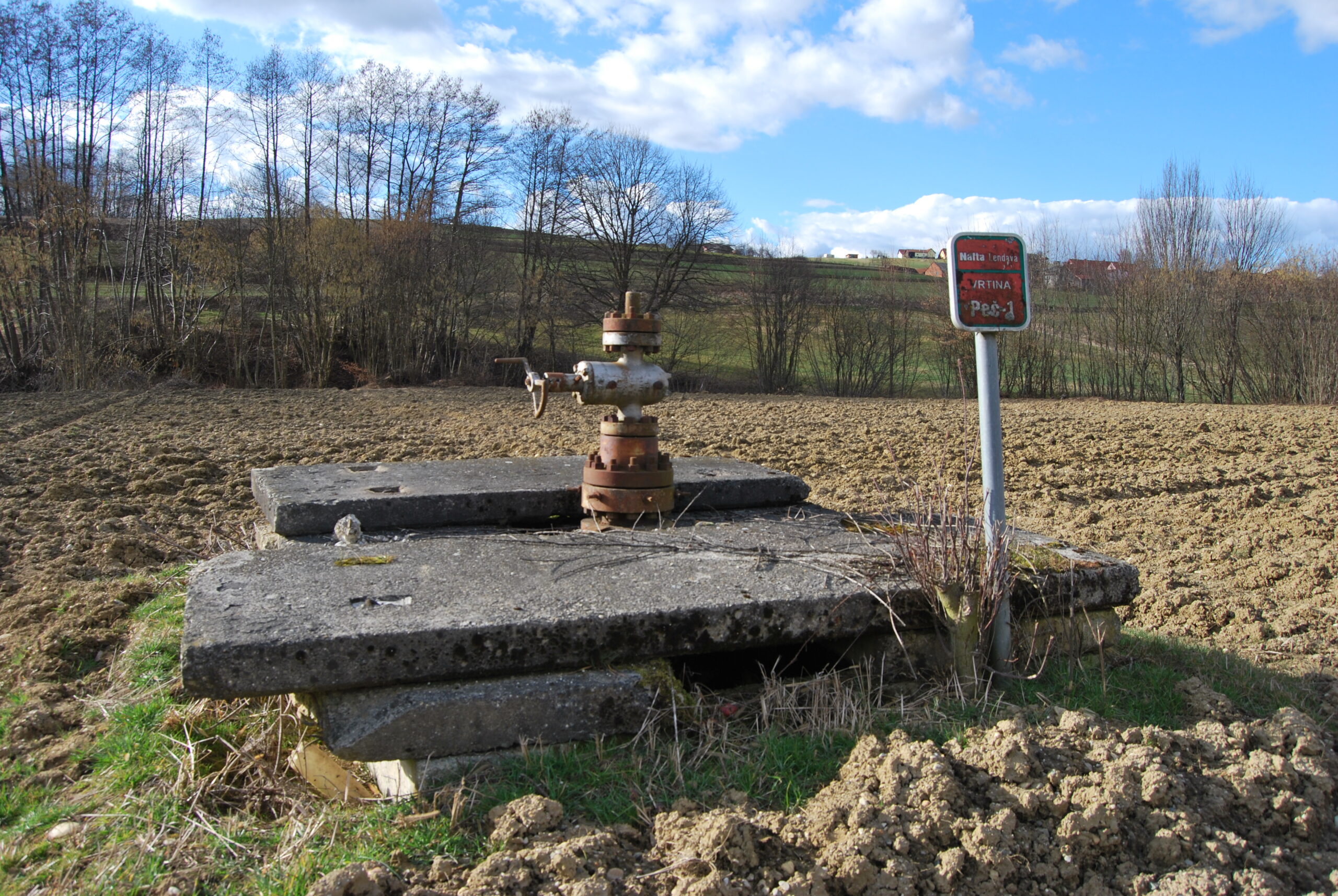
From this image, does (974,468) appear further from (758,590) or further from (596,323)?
(596,323)

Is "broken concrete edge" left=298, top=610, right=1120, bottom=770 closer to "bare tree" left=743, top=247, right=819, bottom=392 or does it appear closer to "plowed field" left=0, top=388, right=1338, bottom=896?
"plowed field" left=0, top=388, right=1338, bottom=896

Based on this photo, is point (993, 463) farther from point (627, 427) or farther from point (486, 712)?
point (486, 712)

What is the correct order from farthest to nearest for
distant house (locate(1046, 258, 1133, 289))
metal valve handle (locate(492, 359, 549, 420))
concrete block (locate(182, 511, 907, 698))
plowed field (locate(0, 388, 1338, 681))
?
distant house (locate(1046, 258, 1133, 289)) → plowed field (locate(0, 388, 1338, 681)) → metal valve handle (locate(492, 359, 549, 420)) → concrete block (locate(182, 511, 907, 698))

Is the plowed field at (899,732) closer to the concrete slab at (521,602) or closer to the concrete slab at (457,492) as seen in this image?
the concrete slab at (521,602)

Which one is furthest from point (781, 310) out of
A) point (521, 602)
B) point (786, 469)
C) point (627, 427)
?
point (521, 602)

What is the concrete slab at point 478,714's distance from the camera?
7.86ft

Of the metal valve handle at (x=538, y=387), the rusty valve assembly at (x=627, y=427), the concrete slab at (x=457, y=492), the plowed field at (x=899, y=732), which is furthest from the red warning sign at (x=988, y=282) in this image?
the metal valve handle at (x=538, y=387)

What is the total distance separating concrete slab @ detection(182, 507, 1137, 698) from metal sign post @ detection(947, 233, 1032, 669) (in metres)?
0.33

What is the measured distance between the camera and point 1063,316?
73.9 ft

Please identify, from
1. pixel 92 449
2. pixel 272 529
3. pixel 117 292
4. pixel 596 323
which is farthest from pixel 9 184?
pixel 272 529

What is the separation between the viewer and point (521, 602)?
2717mm

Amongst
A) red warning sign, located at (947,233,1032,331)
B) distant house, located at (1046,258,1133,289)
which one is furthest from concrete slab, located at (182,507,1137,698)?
distant house, located at (1046,258,1133,289)

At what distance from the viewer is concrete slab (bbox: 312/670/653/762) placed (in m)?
2.40

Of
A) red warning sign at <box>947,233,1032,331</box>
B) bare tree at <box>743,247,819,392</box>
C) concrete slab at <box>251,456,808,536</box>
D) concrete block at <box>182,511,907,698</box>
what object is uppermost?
bare tree at <box>743,247,819,392</box>
